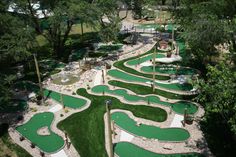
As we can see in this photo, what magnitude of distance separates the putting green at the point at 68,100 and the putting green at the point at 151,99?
2.52 meters

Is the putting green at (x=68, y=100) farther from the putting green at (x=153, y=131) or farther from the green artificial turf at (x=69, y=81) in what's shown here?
the putting green at (x=153, y=131)

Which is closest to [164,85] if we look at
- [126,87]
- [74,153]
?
[126,87]

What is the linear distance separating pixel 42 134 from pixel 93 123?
4590 mm

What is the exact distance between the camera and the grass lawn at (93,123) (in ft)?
74.7

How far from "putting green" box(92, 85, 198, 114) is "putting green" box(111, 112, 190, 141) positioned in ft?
10.5

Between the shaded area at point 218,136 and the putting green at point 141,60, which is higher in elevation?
the putting green at point 141,60

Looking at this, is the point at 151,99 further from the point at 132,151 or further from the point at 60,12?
the point at 60,12

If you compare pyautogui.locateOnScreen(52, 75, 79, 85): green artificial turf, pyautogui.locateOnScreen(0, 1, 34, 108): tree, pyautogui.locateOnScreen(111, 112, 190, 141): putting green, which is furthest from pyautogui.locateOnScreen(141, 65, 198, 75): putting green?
pyautogui.locateOnScreen(0, 1, 34, 108): tree

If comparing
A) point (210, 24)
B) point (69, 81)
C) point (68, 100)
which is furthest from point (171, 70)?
point (68, 100)

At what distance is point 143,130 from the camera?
24.9m

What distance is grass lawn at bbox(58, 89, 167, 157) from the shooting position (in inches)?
897

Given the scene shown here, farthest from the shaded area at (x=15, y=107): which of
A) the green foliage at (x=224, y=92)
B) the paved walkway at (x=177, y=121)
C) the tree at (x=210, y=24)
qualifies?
the green foliage at (x=224, y=92)

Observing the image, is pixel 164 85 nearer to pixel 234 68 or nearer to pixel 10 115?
pixel 234 68

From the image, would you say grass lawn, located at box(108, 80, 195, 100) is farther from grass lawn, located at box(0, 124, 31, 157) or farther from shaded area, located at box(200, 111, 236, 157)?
grass lawn, located at box(0, 124, 31, 157)
